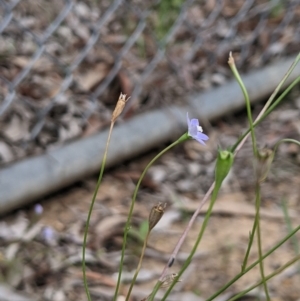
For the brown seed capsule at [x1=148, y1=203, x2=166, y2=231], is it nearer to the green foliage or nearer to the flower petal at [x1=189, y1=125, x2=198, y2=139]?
the flower petal at [x1=189, y1=125, x2=198, y2=139]

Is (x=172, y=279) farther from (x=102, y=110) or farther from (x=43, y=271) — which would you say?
(x=102, y=110)

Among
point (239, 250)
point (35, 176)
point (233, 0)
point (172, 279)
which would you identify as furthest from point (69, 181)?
point (233, 0)

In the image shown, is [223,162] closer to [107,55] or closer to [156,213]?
[156,213]

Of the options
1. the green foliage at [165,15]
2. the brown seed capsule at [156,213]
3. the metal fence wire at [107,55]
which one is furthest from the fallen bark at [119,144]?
the brown seed capsule at [156,213]

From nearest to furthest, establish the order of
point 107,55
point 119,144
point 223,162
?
point 223,162 → point 119,144 → point 107,55

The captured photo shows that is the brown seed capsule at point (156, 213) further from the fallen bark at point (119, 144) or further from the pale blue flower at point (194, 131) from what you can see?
the fallen bark at point (119, 144)

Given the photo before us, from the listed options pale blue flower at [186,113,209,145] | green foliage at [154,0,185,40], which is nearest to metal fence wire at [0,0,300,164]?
green foliage at [154,0,185,40]

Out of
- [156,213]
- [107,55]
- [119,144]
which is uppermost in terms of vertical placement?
[107,55]

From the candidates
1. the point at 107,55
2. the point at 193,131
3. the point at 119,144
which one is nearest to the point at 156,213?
the point at 193,131
